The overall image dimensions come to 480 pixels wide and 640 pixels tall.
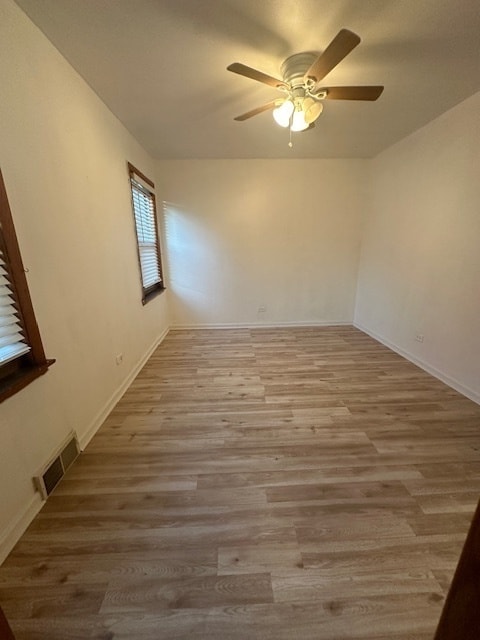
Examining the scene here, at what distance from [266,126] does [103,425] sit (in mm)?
3339

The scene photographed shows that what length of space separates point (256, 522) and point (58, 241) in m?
1.98

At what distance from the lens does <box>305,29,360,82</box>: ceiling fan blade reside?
3.95ft

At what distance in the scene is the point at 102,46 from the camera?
163cm

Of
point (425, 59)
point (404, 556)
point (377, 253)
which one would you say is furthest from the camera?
point (377, 253)

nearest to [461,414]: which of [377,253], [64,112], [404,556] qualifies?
[404,556]

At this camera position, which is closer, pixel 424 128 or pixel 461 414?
pixel 461 414

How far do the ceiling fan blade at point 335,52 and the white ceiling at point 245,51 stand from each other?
239 millimetres

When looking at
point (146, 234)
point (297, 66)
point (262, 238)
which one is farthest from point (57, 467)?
point (262, 238)

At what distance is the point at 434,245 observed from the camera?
2.71 m

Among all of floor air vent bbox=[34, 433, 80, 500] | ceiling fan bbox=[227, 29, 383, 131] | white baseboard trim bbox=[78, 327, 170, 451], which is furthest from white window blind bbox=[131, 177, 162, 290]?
floor air vent bbox=[34, 433, 80, 500]

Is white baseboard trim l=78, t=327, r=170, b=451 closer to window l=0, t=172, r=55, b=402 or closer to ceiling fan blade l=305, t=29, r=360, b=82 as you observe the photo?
window l=0, t=172, r=55, b=402

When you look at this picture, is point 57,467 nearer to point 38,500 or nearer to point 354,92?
point 38,500

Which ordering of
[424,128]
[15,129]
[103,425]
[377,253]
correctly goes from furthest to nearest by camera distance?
[377,253] < [424,128] < [103,425] < [15,129]

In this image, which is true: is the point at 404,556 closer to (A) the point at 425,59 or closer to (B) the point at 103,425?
(B) the point at 103,425
